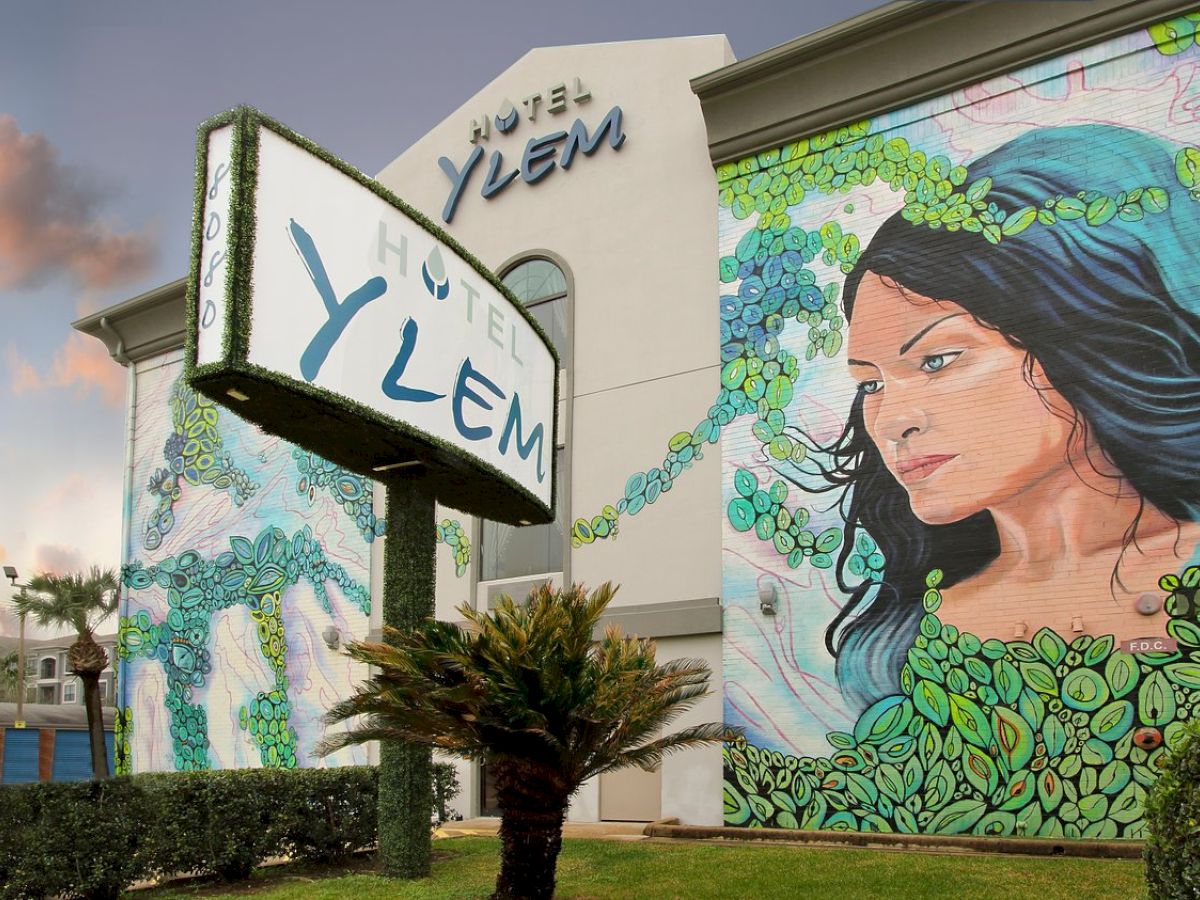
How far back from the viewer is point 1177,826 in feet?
21.2

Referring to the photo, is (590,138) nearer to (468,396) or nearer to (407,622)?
(468,396)

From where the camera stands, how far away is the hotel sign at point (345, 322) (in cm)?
1053

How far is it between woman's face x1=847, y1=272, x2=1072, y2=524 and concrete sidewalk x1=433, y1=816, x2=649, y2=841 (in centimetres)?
660

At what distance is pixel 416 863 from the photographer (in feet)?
41.3

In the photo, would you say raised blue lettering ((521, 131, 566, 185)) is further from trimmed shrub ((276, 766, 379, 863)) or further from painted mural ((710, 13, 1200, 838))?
trimmed shrub ((276, 766, 379, 863))

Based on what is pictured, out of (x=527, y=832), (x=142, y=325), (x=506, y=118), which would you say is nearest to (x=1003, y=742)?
(x=527, y=832)

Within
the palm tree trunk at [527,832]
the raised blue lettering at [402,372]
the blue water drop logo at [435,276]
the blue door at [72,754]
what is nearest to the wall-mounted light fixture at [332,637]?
the raised blue lettering at [402,372]

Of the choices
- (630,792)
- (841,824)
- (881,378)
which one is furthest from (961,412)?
(630,792)

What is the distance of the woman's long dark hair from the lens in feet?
48.2

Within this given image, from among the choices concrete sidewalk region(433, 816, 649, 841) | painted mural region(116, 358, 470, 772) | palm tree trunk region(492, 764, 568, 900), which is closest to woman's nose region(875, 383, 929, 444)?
concrete sidewalk region(433, 816, 649, 841)

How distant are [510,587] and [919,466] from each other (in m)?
8.23

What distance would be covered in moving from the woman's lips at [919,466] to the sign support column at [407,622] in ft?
23.6

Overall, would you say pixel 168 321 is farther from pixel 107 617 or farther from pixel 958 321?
pixel 958 321

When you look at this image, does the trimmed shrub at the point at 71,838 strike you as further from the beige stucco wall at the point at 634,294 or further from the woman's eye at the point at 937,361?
the woman's eye at the point at 937,361
